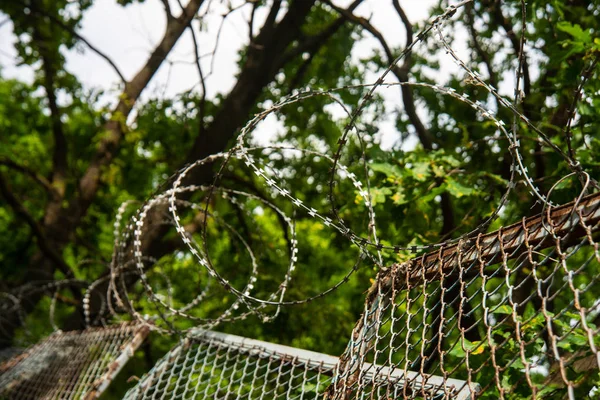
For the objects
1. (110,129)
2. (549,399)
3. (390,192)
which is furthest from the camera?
(110,129)

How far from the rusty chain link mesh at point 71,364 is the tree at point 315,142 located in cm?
47

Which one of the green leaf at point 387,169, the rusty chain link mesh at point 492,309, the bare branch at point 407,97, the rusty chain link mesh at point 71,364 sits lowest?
the rusty chain link mesh at point 71,364

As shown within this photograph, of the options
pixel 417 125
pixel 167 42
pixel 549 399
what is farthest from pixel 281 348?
pixel 167 42

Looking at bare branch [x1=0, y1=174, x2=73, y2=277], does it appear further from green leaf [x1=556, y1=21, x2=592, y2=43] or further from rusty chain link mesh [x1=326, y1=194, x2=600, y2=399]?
green leaf [x1=556, y1=21, x2=592, y2=43]

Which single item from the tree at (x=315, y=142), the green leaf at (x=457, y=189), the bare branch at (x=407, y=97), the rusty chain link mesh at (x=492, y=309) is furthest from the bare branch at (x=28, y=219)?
the rusty chain link mesh at (x=492, y=309)

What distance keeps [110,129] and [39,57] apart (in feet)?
6.30

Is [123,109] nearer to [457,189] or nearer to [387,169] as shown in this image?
[387,169]

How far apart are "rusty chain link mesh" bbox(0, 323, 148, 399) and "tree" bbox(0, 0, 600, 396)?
468 millimetres

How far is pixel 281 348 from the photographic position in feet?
9.39

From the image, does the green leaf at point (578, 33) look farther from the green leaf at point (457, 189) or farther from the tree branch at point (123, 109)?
the tree branch at point (123, 109)

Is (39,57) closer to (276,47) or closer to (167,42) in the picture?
(167,42)

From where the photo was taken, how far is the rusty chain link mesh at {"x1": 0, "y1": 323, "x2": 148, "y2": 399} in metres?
3.61

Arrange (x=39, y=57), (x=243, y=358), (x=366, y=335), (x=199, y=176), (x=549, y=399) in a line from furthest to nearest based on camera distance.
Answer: (x=39, y=57) → (x=199, y=176) → (x=243, y=358) → (x=549, y=399) → (x=366, y=335)

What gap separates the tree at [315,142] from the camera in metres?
4.02
